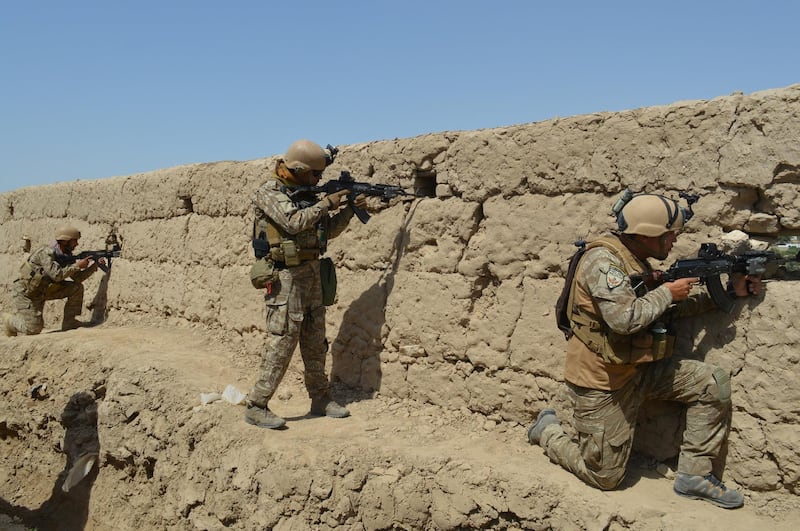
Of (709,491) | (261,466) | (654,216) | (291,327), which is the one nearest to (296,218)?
(291,327)

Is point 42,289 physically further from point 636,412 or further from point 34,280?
point 636,412

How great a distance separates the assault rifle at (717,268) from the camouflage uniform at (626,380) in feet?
0.32

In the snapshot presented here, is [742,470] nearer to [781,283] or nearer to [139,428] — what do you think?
[781,283]

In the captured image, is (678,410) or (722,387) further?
(678,410)

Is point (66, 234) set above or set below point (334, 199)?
below

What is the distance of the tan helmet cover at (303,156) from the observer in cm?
443

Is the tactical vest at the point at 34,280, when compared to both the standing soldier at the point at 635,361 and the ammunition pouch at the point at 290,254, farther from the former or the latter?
the standing soldier at the point at 635,361

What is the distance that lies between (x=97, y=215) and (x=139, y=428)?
12.5 ft

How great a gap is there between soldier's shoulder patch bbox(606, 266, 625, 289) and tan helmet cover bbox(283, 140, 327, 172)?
2.20 m

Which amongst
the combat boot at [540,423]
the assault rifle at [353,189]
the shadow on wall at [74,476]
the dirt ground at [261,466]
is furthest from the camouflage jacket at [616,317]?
the shadow on wall at [74,476]

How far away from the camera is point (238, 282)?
19.7 ft

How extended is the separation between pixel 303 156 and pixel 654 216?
7.73ft

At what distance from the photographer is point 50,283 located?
737 centimetres

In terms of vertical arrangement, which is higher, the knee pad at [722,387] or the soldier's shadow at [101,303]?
the knee pad at [722,387]
